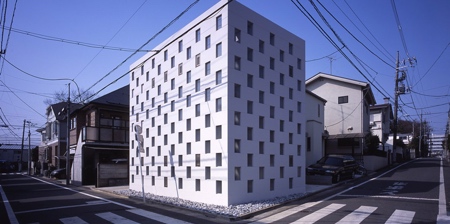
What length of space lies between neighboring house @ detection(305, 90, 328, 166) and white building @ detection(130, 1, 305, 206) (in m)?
8.83

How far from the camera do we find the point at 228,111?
461 inches

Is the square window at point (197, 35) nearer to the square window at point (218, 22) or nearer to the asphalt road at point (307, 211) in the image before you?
the square window at point (218, 22)

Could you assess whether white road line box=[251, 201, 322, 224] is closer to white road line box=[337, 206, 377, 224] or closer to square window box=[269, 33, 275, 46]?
white road line box=[337, 206, 377, 224]

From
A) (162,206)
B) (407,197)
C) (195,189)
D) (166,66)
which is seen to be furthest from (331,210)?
(166,66)

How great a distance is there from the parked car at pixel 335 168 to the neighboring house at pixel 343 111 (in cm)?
836

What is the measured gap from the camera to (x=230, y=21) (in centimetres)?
1206

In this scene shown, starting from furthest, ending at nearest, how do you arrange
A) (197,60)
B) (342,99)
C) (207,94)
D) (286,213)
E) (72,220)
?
(342,99) < (197,60) < (207,94) < (286,213) < (72,220)

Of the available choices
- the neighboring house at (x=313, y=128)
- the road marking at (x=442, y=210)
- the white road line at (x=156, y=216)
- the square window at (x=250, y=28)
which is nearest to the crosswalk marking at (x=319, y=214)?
the road marking at (x=442, y=210)

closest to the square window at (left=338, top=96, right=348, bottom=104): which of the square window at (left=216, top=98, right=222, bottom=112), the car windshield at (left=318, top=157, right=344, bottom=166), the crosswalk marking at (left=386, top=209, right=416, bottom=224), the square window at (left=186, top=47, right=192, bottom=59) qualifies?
the car windshield at (left=318, top=157, right=344, bottom=166)

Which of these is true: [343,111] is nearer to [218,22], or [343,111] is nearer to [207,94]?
[207,94]

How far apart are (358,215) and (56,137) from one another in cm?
4185

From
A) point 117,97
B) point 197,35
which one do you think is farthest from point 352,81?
point 117,97

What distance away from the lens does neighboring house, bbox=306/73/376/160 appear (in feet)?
97.5

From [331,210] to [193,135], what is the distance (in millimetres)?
6244
